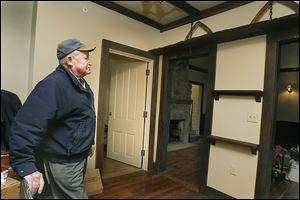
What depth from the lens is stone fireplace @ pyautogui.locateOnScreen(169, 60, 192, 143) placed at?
12.9 ft

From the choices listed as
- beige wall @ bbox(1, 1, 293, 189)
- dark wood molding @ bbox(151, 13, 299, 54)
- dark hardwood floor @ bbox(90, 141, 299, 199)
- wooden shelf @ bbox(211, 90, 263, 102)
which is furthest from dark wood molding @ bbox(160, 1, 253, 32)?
dark hardwood floor @ bbox(90, 141, 299, 199)

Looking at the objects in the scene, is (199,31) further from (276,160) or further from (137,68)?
(276,160)

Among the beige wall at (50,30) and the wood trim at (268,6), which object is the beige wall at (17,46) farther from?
the wood trim at (268,6)

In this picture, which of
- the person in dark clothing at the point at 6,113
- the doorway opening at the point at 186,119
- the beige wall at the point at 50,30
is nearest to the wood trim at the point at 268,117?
the beige wall at the point at 50,30

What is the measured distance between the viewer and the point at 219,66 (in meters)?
1.94

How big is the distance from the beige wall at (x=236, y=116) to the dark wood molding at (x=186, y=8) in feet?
1.46

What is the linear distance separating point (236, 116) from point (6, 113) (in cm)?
174

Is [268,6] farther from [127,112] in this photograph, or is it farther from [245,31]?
[127,112]

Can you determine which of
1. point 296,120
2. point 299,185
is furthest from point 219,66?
point 296,120

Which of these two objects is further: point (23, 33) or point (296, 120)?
point (296, 120)

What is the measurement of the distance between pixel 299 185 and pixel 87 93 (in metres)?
2.59

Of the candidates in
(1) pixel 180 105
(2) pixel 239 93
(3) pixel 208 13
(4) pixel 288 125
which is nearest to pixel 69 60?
(2) pixel 239 93

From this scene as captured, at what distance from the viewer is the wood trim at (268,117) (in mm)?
1571

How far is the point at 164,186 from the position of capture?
7.06 feet
